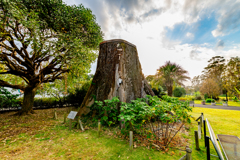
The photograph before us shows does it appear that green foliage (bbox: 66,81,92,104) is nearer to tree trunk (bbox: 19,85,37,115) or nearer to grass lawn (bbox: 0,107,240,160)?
tree trunk (bbox: 19,85,37,115)

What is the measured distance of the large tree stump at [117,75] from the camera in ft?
19.5

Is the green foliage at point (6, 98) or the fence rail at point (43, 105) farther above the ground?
the green foliage at point (6, 98)

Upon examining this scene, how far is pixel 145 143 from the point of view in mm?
3832

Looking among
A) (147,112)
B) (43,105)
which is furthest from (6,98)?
(147,112)

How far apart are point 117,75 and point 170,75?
15.7m

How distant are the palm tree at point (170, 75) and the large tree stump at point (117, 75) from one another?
12.8 m

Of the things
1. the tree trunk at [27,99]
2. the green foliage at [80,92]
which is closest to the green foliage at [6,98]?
the tree trunk at [27,99]

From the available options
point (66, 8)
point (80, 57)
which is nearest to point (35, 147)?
point (80, 57)

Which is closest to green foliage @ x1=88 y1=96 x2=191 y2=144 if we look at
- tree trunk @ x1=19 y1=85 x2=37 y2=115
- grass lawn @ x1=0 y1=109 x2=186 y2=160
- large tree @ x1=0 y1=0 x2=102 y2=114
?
grass lawn @ x1=0 y1=109 x2=186 y2=160

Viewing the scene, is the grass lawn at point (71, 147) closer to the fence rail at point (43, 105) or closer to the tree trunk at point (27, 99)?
the tree trunk at point (27, 99)

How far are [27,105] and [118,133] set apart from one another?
357 inches

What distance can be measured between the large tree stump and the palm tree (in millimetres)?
12805

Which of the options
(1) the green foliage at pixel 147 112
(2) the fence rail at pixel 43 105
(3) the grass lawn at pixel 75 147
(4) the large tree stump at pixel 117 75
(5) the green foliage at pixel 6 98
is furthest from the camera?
(2) the fence rail at pixel 43 105

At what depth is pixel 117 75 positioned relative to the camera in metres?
5.98
